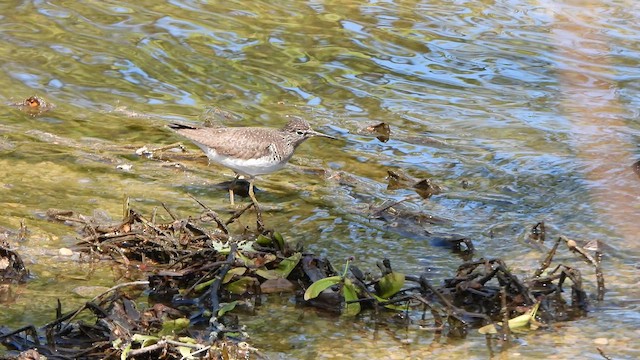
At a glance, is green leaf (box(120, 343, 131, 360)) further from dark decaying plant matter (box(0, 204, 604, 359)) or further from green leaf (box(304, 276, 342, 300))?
green leaf (box(304, 276, 342, 300))

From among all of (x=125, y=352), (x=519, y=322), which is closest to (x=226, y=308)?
(x=125, y=352)

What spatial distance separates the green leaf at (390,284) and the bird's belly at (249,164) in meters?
2.58

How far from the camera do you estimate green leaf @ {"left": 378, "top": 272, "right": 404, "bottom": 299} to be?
508 centimetres

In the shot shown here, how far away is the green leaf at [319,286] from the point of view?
16.4 feet

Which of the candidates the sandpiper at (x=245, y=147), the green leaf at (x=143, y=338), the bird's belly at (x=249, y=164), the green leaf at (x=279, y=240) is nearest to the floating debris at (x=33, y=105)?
the sandpiper at (x=245, y=147)

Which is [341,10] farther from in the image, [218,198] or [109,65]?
[218,198]

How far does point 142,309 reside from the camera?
A: 202 inches

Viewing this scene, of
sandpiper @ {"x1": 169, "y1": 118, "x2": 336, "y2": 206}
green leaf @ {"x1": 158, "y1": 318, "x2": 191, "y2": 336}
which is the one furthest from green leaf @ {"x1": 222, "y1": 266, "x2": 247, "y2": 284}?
sandpiper @ {"x1": 169, "y1": 118, "x2": 336, "y2": 206}

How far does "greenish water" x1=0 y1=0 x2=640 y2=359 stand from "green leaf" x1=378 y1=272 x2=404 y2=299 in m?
0.20

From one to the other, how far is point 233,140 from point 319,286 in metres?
2.82

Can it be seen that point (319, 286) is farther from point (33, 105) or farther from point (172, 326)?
point (33, 105)

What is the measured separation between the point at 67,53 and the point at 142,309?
5.59 m

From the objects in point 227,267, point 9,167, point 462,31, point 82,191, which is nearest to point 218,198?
point 82,191

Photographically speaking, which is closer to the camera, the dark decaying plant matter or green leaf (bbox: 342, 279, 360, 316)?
the dark decaying plant matter
